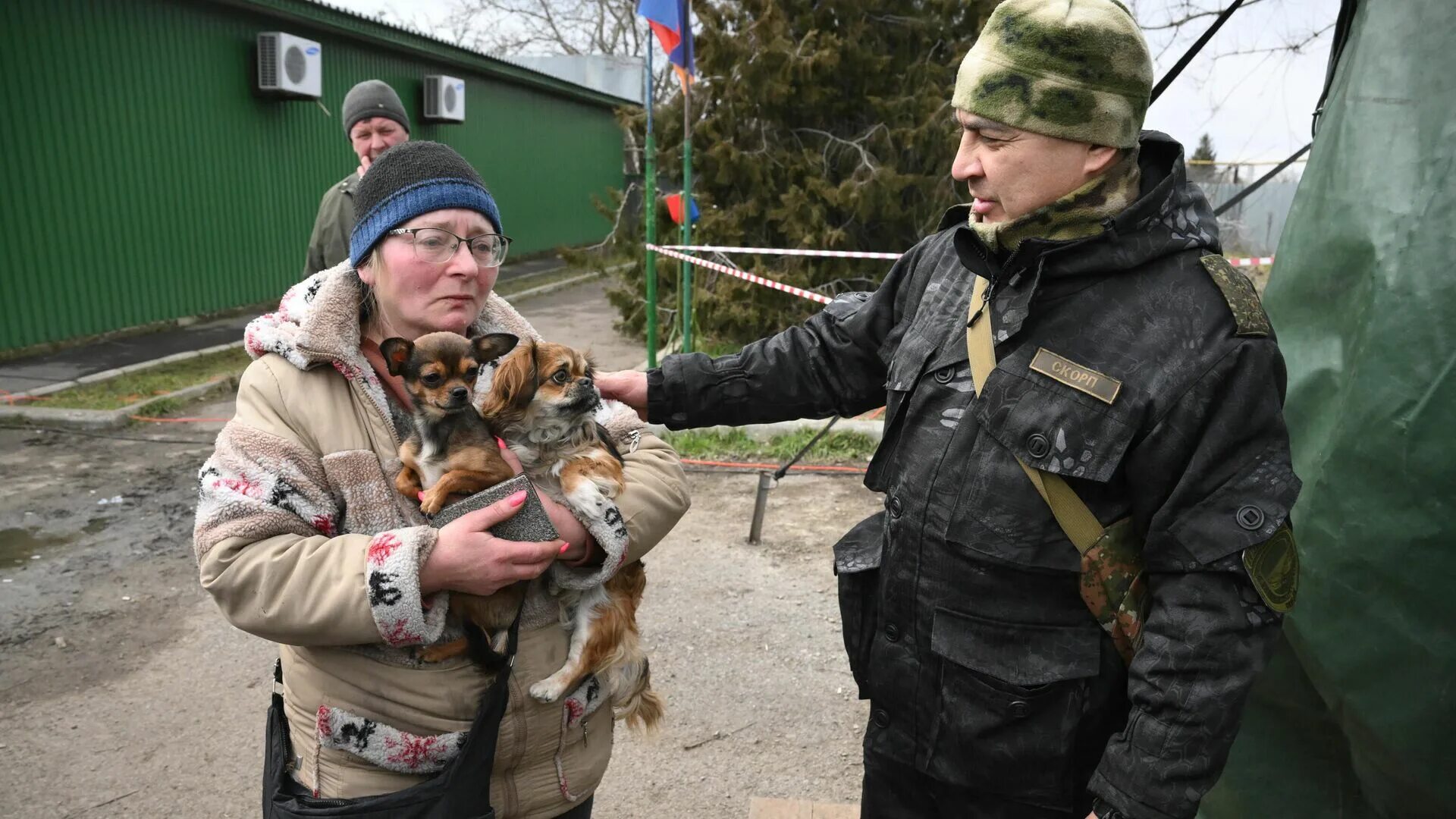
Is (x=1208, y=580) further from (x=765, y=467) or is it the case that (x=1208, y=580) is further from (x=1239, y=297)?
(x=765, y=467)

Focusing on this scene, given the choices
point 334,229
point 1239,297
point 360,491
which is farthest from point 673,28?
point 1239,297

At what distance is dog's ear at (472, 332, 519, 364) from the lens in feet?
7.60

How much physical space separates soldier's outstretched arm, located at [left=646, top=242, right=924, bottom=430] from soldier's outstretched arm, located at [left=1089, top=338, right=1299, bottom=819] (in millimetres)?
913

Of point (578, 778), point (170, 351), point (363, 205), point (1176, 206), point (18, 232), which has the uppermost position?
point (1176, 206)

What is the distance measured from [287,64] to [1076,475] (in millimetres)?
14554

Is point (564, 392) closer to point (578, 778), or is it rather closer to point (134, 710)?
point (578, 778)

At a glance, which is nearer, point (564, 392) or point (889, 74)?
point (564, 392)

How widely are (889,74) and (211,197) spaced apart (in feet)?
28.9

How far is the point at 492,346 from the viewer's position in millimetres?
2338

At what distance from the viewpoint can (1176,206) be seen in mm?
2053

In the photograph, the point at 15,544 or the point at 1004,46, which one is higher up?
the point at 1004,46

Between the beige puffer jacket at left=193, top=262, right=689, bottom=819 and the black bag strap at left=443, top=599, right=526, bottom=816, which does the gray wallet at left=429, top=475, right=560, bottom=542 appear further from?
the black bag strap at left=443, top=599, right=526, bottom=816

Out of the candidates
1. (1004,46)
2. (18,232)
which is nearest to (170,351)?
(18,232)

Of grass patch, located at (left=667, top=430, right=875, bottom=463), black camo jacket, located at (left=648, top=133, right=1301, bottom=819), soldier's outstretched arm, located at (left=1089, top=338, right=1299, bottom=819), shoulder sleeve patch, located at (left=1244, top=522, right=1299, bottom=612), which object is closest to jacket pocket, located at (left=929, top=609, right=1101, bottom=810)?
black camo jacket, located at (left=648, top=133, right=1301, bottom=819)
